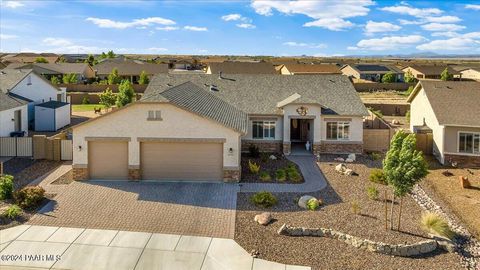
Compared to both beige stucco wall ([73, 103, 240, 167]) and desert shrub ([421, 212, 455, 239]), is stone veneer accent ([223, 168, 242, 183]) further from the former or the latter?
desert shrub ([421, 212, 455, 239])

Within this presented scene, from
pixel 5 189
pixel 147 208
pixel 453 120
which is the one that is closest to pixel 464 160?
pixel 453 120

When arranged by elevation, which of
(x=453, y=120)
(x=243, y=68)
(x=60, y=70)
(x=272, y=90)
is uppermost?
(x=243, y=68)

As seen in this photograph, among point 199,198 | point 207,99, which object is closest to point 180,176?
point 199,198

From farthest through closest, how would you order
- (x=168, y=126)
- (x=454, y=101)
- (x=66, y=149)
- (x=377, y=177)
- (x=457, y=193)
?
(x=454, y=101) < (x=66, y=149) < (x=377, y=177) < (x=168, y=126) < (x=457, y=193)

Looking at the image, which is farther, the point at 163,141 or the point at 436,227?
the point at 163,141

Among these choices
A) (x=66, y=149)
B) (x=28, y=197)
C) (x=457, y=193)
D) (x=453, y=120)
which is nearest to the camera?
(x=28, y=197)

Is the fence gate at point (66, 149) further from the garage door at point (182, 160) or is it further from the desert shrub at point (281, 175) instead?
the desert shrub at point (281, 175)

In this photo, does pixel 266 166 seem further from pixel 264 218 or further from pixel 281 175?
pixel 264 218

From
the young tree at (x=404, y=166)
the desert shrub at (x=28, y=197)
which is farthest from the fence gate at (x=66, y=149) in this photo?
the young tree at (x=404, y=166)
